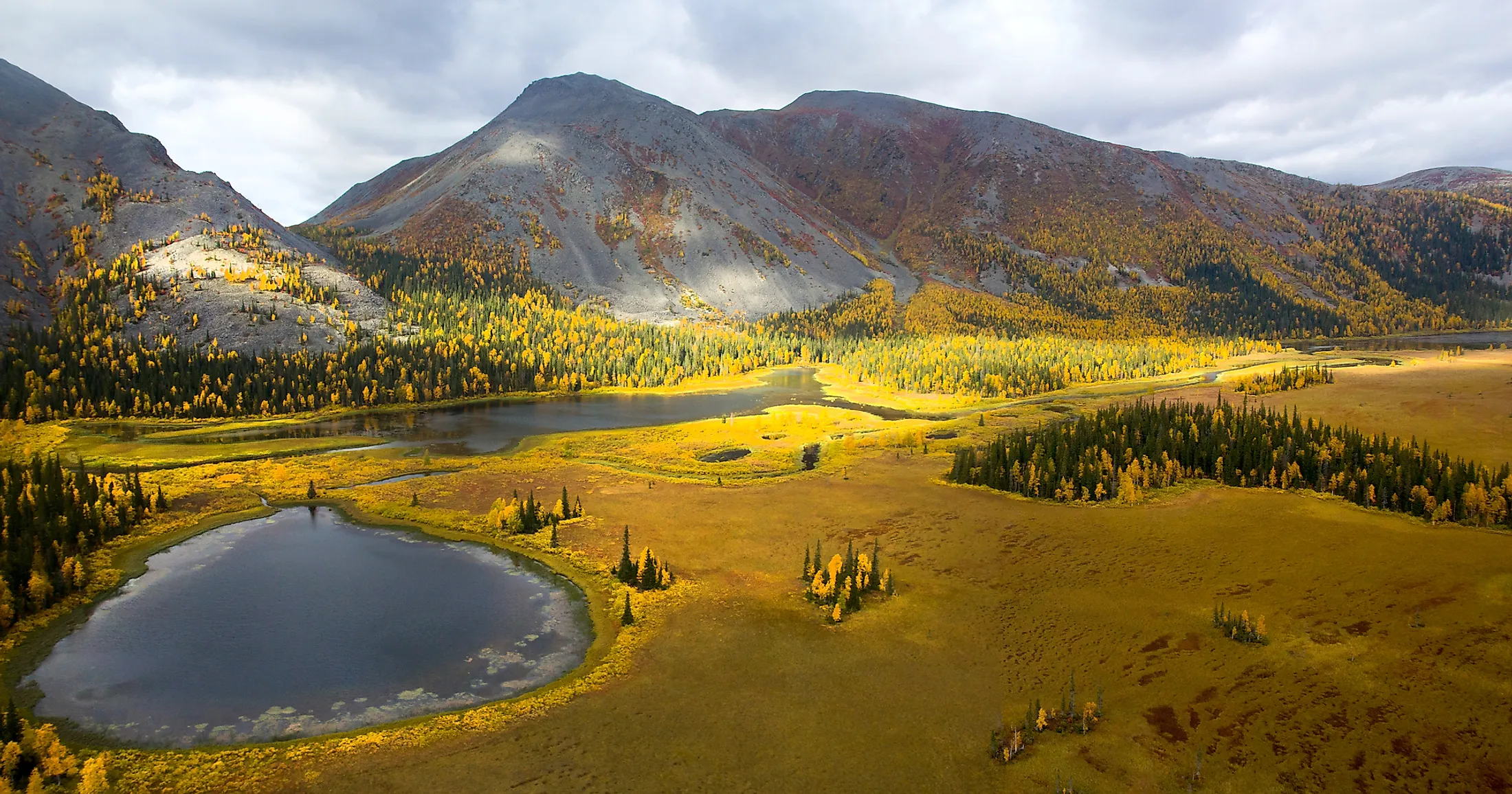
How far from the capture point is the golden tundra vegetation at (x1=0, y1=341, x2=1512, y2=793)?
21.0 metres

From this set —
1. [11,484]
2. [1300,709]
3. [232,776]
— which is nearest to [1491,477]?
[1300,709]

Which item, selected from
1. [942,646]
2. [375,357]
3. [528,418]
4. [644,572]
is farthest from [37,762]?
[375,357]

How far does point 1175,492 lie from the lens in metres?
49.4

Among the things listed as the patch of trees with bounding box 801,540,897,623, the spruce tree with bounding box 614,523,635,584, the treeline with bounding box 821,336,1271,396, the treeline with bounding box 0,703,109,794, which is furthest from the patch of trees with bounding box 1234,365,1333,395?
the treeline with bounding box 0,703,109,794

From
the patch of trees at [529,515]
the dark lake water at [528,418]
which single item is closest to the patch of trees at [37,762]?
the patch of trees at [529,515]

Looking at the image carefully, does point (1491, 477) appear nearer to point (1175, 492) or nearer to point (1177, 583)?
point (1175, 492)

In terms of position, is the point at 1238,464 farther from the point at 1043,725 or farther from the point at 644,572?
the point at 644,572

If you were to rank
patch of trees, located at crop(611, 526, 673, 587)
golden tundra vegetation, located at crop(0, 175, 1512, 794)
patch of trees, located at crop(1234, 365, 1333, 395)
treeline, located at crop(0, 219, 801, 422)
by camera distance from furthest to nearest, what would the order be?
patch of trees, located at crop(1234, 365, 1333, 395) → treeline, located at crop(0, 219, 801, 422) → patch of trees, located at crop(611, 526, 673, 587) → golden tundra vegetation, located at crop(0, 175, 1512, 794)

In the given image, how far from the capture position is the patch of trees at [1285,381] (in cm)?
8912

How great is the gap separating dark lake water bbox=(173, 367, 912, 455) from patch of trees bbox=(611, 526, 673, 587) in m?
38.3

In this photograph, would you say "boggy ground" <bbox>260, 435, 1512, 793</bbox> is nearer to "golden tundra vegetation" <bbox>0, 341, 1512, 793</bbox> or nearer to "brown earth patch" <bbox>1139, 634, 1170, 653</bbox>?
"golden tundra vegetation" <bbox>0, 341, 1512, 793</bbox>

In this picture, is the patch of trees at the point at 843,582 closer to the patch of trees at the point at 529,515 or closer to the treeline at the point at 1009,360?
the patch of trees at the point at 529,515

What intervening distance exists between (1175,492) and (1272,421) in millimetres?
15655

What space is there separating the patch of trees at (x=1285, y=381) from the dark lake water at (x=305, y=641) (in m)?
89.1
